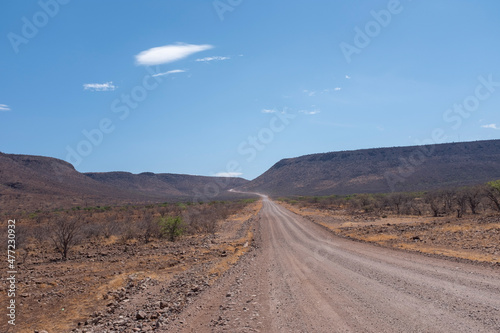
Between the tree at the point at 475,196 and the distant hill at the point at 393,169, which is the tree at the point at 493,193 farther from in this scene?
the distant hill at the point at 393,169

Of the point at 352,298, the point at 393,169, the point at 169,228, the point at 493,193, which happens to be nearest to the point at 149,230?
the point at 169,228

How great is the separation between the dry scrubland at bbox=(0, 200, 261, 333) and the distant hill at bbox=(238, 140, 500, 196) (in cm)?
8761

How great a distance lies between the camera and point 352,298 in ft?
26.8

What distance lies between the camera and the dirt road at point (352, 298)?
6.46 metres

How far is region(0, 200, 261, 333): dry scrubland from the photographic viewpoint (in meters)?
8.45

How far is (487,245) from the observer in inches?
614

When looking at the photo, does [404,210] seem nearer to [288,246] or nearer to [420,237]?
[420,237]

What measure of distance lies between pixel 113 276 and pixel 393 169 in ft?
432

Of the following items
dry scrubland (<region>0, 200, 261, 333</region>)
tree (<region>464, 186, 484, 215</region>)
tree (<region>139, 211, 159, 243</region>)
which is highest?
tree (<region>464, 186, 484, 215</region>)

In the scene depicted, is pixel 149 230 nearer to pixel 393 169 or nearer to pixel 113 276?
pixel 113 276

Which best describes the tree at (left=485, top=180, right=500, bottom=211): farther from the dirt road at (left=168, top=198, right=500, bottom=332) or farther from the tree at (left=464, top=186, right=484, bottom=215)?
the dirt road at (left=168, top=198, right=500, bottom=332)

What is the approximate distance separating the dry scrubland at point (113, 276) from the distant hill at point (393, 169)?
287 feet

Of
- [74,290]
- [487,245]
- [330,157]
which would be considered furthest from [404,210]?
[330,157]

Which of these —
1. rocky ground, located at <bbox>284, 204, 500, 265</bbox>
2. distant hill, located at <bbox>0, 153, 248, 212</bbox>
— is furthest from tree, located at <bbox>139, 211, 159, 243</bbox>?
distant hill, located at <bbox>0, 153, 248, 212</bbox>
